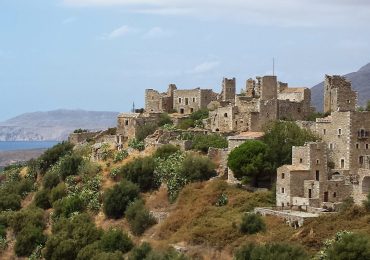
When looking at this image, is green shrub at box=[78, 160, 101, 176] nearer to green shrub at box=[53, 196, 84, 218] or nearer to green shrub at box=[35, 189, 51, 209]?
green shrub at box=[35, 189, 51, 209]

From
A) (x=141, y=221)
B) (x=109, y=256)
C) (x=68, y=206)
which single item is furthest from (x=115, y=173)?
(x=109, y=256)

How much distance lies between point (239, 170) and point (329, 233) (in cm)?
1057

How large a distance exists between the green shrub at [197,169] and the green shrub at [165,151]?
4.47 meters

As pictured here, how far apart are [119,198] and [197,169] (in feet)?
A: 17.7

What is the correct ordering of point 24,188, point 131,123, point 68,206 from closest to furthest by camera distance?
point 68,206
point 131,123
point 24,188

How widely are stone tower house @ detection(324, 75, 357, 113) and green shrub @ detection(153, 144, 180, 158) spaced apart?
33.5 ft

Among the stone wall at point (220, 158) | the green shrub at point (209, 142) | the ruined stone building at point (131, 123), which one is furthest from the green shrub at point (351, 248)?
the ruined stone building at point (131, 123)

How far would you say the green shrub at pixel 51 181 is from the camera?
62.8m

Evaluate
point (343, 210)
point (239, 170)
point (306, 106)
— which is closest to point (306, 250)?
point (343, 210)

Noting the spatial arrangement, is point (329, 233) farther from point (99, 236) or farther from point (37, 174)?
point (37, 174)

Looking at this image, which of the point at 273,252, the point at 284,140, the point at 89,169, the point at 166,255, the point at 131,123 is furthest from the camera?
the point at 131,123

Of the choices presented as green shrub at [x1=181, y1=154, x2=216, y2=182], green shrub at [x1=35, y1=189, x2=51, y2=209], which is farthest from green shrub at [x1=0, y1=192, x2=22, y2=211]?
green shrub at [x1=181, y1=154, x2=216, y2=182]

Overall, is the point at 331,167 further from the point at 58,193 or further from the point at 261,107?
the point at 58,193

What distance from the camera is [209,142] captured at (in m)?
55.4
